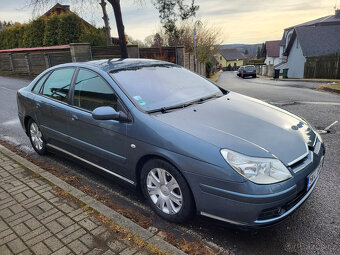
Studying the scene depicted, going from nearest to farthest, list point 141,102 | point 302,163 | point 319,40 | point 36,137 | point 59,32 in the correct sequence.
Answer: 1. point 302,163
2. point 141,102
3. point 36,137
4. point 59,32
5. point 319,40

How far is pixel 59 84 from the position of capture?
14.1ft

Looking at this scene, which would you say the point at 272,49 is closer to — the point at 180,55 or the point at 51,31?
the point at 180,55

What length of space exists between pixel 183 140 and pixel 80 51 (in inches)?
620

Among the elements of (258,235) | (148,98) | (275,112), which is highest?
(148,98)

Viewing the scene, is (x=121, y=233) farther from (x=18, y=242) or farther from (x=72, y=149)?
(x=72, y=149)

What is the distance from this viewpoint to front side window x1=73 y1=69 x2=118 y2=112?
3.38 metres


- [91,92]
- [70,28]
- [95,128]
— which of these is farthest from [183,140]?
[70,28]

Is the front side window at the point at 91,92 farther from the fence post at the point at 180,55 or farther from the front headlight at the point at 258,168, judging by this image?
the fence post at the point at 180,55

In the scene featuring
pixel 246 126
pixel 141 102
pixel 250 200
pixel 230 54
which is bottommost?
pixel 250 200

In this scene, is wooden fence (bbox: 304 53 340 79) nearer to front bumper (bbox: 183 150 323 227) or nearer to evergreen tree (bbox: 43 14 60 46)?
evergreen tree (bbox: 43 14 60 46)

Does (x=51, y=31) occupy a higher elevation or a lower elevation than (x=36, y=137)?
higher

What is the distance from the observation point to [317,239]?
2.60m

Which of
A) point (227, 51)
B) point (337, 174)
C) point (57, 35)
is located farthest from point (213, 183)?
point (227, 51)

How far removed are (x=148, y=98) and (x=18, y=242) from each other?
1.99 m
